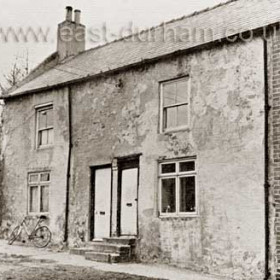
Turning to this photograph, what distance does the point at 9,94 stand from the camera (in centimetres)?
2177

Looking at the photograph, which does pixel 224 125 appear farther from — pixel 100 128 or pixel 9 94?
pixel 9 94

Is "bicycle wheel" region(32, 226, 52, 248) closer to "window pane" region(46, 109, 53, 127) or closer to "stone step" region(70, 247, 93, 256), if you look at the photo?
"stone step" region(70, 247, 93, 256)

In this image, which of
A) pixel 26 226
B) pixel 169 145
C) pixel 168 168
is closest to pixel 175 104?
pixel 169 145

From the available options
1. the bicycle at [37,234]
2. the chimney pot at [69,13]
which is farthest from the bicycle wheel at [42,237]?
the chimney pot at [69,13]

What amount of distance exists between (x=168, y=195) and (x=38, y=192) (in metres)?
6.30

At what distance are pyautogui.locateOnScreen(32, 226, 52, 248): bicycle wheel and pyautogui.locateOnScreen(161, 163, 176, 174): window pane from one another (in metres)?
5.62

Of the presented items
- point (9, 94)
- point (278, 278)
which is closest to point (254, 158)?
point (278, 278)

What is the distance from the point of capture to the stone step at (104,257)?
15.0 meters

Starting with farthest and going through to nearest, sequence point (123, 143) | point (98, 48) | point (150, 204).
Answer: point (98, 48) < point (123, 143) < point (150, 204)

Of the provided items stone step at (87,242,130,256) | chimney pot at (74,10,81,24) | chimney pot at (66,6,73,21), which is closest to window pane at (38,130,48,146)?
stone step at (87,242,130,256)

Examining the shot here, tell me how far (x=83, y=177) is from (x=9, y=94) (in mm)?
6083

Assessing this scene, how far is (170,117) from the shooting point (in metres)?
15.6

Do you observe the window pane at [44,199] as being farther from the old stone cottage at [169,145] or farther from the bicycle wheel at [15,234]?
the bicycle wheel at [15,234]

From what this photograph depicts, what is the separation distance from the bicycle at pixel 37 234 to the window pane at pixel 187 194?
6.03m
